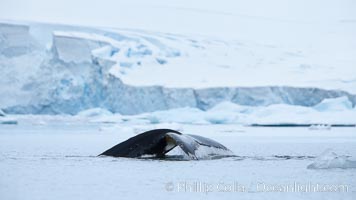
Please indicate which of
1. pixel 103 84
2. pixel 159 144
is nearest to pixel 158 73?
pixel 103 84

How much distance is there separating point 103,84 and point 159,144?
71.9 ft

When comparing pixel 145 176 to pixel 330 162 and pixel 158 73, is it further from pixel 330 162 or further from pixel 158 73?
pixel 158 73

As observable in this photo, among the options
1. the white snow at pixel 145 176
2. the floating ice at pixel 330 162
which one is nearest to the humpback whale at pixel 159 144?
the white snow at pixel 145 176

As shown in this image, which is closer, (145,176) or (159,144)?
(145,176)

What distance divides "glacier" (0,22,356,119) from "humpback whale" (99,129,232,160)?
1891cm

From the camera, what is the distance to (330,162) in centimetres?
911

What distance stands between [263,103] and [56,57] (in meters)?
11.5

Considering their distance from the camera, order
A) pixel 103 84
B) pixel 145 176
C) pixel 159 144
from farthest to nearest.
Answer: pixel 103 84, pixel 159 144, pixel 145 176

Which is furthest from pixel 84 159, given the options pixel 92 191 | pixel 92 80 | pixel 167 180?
pixel 92 80

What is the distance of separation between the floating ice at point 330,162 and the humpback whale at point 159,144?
1919mm

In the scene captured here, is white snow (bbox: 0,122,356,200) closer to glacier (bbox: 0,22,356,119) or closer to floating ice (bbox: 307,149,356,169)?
floating ice (bbox: 307,149,356,169)

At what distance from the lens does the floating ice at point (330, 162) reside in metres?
8.98

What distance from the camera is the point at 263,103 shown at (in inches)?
1212

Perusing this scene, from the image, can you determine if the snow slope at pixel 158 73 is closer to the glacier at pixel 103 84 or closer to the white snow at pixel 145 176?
the glacier at pixel 103 84
